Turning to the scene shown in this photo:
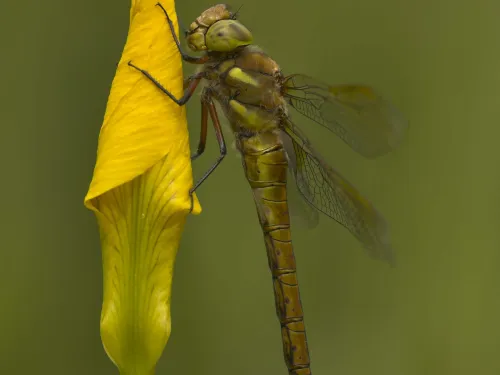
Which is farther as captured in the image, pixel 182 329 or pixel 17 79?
pixel 182 329

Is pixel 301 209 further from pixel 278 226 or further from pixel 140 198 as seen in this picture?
pixel 140 198

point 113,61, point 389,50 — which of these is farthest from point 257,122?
point 389,50

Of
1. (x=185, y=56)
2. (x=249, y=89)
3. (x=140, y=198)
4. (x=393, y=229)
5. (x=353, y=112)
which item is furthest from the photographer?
(x=393, y=229)

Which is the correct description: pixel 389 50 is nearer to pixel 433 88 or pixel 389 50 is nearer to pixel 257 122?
pixel 433 88

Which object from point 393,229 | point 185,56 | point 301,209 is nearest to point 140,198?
point 185,56

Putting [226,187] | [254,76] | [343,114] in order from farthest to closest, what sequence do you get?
[226,187]
[343,114]
[254,76]

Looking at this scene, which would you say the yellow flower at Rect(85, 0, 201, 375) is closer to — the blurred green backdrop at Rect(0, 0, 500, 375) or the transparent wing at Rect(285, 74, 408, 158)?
the transparent wing at Rect(285, 74, 408, 158)

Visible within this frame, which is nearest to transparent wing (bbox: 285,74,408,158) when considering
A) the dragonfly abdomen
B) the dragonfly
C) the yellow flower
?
the dragonfly

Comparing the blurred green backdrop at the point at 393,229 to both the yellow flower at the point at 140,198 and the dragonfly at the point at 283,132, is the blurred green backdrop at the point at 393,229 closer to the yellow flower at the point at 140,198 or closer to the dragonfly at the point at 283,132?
the dragonfly at the point at 283,132
